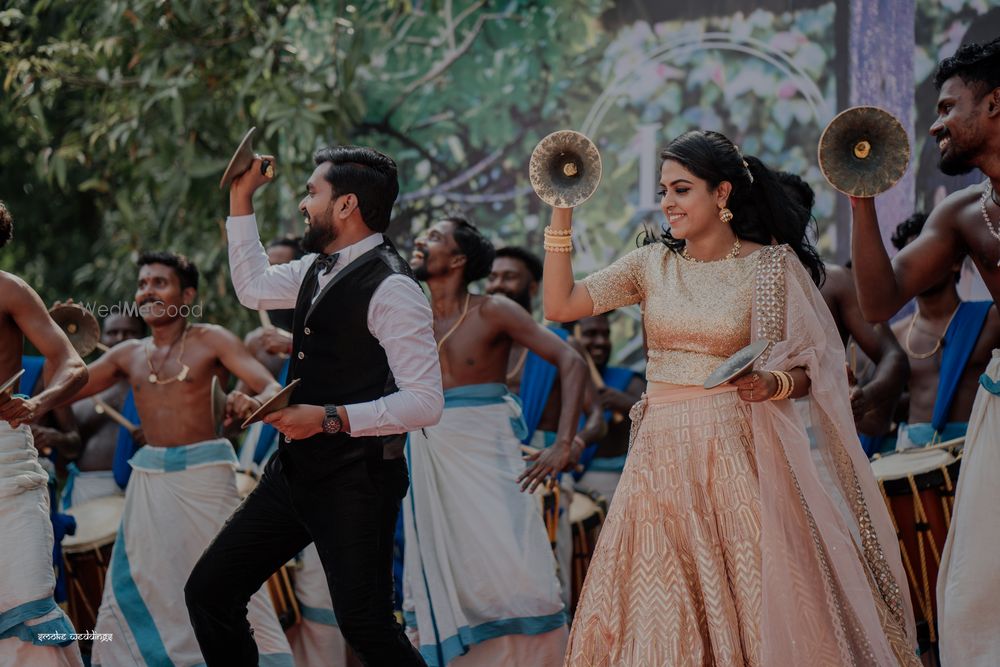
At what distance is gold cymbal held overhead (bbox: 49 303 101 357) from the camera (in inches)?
248

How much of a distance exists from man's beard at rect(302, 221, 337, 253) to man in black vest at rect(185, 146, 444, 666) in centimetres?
8

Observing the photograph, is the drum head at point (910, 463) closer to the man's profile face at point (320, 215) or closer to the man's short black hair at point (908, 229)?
the man's short black hair at point (908, 229)

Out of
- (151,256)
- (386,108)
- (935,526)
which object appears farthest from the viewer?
(386,108)

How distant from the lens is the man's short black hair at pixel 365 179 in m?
4.69

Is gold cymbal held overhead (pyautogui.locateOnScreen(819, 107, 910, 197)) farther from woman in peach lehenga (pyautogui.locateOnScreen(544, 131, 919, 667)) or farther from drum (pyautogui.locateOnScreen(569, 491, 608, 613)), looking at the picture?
drum (pyautogui.locateOnScreen(569, 491, 608, 613))

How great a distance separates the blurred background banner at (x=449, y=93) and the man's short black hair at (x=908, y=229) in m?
0.48

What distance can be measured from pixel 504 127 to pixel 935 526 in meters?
4.51

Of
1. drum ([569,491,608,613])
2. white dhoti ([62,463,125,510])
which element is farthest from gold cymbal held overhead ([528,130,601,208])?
white dhoti ([62,463,125,510])

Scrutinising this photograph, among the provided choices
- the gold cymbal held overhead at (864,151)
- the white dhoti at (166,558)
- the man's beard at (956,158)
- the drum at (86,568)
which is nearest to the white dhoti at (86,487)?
the drum at (86,568)

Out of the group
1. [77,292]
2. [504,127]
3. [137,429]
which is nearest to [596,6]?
[504,127]

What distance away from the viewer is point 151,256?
6559 millimetres

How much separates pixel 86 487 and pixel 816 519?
17.0ft

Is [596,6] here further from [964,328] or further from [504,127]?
[964,328]

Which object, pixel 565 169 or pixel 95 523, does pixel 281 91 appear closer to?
pixel 95 523
